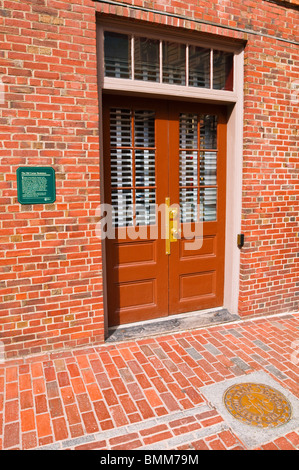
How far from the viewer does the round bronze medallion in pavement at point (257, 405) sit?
8.28ft

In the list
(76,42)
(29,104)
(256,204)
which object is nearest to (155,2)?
(76,42)

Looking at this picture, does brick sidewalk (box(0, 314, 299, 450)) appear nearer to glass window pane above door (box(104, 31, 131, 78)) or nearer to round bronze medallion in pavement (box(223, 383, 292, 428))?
round bronze medallion in pavement (box(223, 383, 292, 428))

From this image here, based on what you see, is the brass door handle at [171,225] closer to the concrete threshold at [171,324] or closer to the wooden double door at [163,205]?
the wooden double door at [163,205]

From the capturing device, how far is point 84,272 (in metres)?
3.44

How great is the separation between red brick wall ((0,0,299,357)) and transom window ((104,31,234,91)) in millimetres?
225

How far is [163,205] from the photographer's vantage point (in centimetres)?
400

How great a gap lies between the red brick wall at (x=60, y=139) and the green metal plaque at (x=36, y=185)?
0.06m

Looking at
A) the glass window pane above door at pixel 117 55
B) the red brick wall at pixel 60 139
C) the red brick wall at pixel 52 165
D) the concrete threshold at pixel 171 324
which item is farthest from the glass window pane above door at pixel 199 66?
the concrete threshold at pixel 171 324

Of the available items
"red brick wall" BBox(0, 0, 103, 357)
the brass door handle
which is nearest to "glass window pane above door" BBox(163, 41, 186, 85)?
"red brick wall" BBox(0, 0, 103, 357)

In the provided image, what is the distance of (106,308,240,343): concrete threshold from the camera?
3.75m

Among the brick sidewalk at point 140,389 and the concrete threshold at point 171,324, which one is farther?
the concrete threshold at point 171,324

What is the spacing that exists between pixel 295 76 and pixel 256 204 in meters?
1.73
